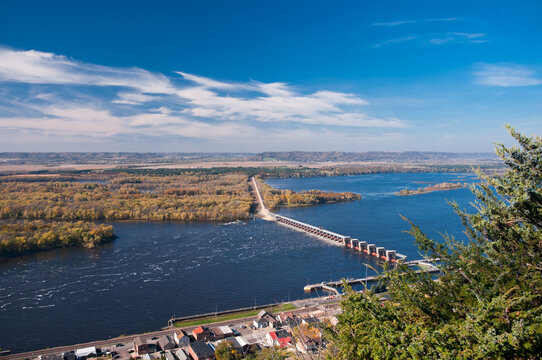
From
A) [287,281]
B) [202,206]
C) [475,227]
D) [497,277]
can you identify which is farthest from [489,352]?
[202,206]

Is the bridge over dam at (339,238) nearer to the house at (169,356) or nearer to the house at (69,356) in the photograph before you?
the house at (169,356)

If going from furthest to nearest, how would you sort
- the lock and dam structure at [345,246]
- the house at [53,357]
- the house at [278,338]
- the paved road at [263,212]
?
the paved road at [263,212] → the lock and dam structure at [345,246] → the house at [278,338] → the house at [53,357]

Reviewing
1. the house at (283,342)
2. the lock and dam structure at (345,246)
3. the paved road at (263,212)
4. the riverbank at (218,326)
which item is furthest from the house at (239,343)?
the paved road at (263,212)

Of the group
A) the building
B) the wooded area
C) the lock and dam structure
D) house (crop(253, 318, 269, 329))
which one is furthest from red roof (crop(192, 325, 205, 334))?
the wooded area

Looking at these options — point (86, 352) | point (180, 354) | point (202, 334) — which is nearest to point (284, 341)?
point (202, 334)

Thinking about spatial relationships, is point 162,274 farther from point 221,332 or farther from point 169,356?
point 169,356

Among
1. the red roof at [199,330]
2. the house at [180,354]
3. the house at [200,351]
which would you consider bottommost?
the house at [180,354]

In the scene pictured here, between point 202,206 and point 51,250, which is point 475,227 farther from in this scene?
point 202,206
